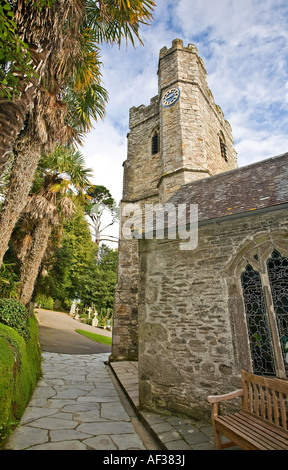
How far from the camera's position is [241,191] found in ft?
18.9

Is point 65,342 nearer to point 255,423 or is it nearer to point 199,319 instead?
point 199,319

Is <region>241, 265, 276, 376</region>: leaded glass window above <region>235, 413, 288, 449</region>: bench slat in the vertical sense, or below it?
above

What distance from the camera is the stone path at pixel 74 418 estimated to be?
356cm

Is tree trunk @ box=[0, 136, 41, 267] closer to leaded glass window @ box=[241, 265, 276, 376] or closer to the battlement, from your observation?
leaded glass window @ box=[241, 265, 276, 376]

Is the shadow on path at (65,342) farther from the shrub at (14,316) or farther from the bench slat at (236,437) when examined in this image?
the bench slat at (236,437)

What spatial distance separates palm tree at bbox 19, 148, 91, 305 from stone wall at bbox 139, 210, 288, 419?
4.74 metres

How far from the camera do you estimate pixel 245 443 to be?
2.72 meters

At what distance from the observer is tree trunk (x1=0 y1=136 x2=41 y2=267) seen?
188 inches

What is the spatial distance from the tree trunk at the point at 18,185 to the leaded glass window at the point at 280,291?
5176mm

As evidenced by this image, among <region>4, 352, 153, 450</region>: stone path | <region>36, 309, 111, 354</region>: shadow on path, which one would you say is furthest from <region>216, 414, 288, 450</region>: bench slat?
<region>36, 309, 111, 354</region>: shadow on path

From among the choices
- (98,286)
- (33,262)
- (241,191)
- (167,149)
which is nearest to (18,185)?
(33,262)

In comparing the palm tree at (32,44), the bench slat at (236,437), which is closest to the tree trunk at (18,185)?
the palm tree at (32,44)

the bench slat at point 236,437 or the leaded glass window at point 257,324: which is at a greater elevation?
the leaded glass window at point 257,324

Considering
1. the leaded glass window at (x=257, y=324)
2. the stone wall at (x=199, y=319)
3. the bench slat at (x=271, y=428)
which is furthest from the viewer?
the stone wall at (x=199, y=319)
